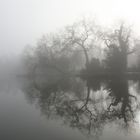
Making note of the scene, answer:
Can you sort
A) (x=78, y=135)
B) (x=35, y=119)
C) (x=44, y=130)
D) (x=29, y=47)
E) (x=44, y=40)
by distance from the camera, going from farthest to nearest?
(x=29, y=47) → (x=44, y=40) → (x=35, y=119) → (x=44, y=130) → (x=78, y=135)

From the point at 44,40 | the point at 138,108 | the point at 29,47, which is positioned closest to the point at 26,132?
the point at 138,108

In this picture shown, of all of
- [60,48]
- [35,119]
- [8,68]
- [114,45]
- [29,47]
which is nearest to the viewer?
[35,119]

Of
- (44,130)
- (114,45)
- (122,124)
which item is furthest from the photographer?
(114,45)

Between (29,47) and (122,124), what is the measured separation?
241ft

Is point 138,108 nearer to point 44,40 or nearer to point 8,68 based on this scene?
point 44,40

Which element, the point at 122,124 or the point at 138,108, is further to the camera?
the point at 138,108

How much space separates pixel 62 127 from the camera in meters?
8.75

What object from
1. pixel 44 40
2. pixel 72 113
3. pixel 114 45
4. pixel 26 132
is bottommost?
pixel 26 132

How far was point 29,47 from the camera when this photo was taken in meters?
79.9

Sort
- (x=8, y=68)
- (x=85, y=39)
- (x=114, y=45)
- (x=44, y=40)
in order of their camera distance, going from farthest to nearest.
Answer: (x=8, y=68) → (x=44, y=40) → (x=85, y=39) → (x=114, y=45)

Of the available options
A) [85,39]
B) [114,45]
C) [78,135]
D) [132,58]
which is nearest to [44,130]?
[78,135]

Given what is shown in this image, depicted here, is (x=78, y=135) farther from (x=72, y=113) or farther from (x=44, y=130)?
(x=72, y=113)

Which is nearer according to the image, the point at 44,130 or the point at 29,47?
the point at 44,130

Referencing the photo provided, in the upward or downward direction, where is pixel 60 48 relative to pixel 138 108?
upward
